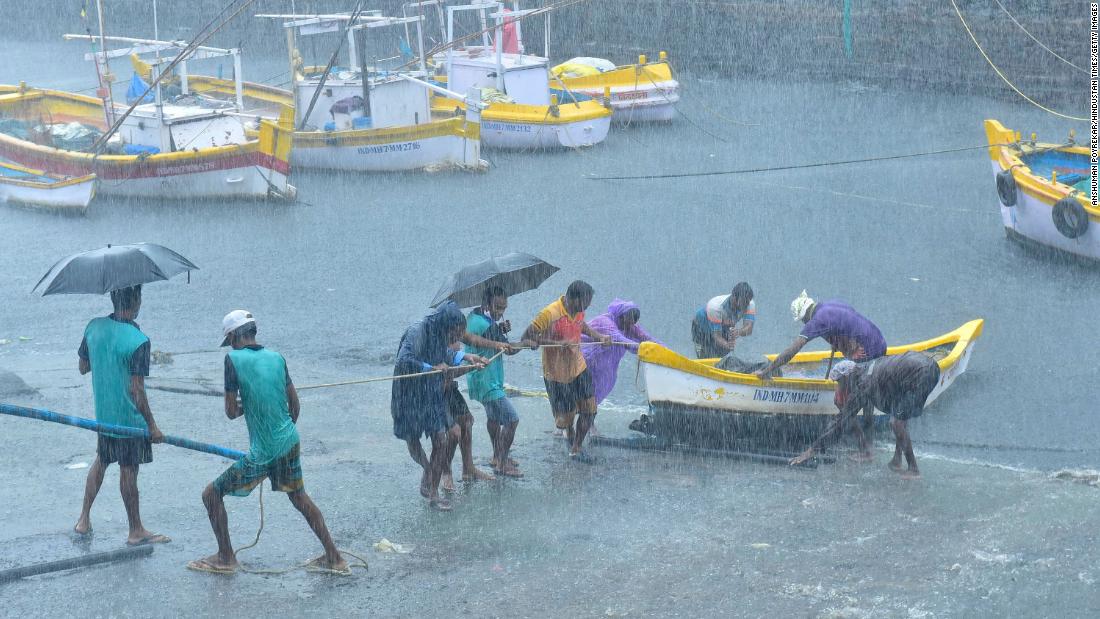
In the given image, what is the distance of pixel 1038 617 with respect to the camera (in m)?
5.91

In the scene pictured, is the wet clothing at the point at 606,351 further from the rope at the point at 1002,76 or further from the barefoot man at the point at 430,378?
the rope at the point at 1002,76

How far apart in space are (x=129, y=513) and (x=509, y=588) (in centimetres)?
215

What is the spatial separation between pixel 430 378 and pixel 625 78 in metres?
22.7

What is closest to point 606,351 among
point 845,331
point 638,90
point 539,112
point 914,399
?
point 845,331

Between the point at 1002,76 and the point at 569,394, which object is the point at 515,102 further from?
the point at 569,394

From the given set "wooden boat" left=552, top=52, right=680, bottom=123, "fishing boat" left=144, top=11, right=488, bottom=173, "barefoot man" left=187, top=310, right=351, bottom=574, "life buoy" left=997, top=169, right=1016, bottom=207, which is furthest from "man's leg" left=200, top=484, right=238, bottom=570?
"wooden boat" left=552, top=52, right=680, bottom=123

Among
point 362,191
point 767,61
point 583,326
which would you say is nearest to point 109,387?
point 583,326

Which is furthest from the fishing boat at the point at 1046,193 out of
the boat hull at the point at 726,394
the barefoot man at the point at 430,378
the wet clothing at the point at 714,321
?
the barefoot man at the point at 430,378

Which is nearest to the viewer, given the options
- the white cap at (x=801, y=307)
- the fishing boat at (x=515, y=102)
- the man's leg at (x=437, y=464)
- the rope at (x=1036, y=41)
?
the man's leg at (x=437, y=464)

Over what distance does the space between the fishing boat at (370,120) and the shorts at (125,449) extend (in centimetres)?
1727

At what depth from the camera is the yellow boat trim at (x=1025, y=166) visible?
16.0 meters

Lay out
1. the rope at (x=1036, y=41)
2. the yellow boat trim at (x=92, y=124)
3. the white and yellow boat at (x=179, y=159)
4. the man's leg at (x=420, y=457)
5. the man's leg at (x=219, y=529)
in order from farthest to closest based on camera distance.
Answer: the rope at (x=1036, y=41)
the white and yellow boat at (x=179, y=159)
the yellow boat trim at (x=92, y=124)
the man's leg at (x=420, y=457)
the man's leg at (x=219, y=529)

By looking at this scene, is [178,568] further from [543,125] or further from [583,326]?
[543,125]

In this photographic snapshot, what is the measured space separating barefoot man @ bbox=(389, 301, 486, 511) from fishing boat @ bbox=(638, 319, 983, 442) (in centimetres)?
187
